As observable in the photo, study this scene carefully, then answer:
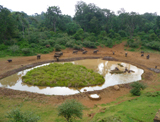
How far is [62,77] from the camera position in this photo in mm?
14188

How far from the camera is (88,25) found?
136 ft

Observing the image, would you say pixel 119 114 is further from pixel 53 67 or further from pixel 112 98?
pixel 53 67

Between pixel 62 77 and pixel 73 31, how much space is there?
26696mm

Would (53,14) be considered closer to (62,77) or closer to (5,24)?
(5,24)

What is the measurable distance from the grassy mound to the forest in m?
9.87

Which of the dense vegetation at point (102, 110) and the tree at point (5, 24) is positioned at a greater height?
the tree at point (5, 24)

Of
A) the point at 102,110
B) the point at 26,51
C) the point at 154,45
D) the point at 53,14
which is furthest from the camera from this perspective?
the point at 53,14

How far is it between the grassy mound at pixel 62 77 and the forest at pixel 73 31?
9.87 m

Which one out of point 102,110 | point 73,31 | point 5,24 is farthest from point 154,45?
point 5,24

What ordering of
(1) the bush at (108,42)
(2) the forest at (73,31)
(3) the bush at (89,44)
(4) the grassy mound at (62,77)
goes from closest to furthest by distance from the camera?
(4) the grassy mound at (62,77) < (2) the forest at (73,31) < (3) the bush at (89,44) < (1) the bush at (108,42)

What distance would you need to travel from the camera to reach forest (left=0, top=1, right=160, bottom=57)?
25.5 meters

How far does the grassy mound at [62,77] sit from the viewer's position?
1329cm

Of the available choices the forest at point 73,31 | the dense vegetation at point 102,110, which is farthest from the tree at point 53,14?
the dense vegetation at point 102,110

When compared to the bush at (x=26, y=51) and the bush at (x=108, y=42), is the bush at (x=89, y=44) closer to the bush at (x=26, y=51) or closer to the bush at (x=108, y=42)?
the bush at (x=108, y=42)
